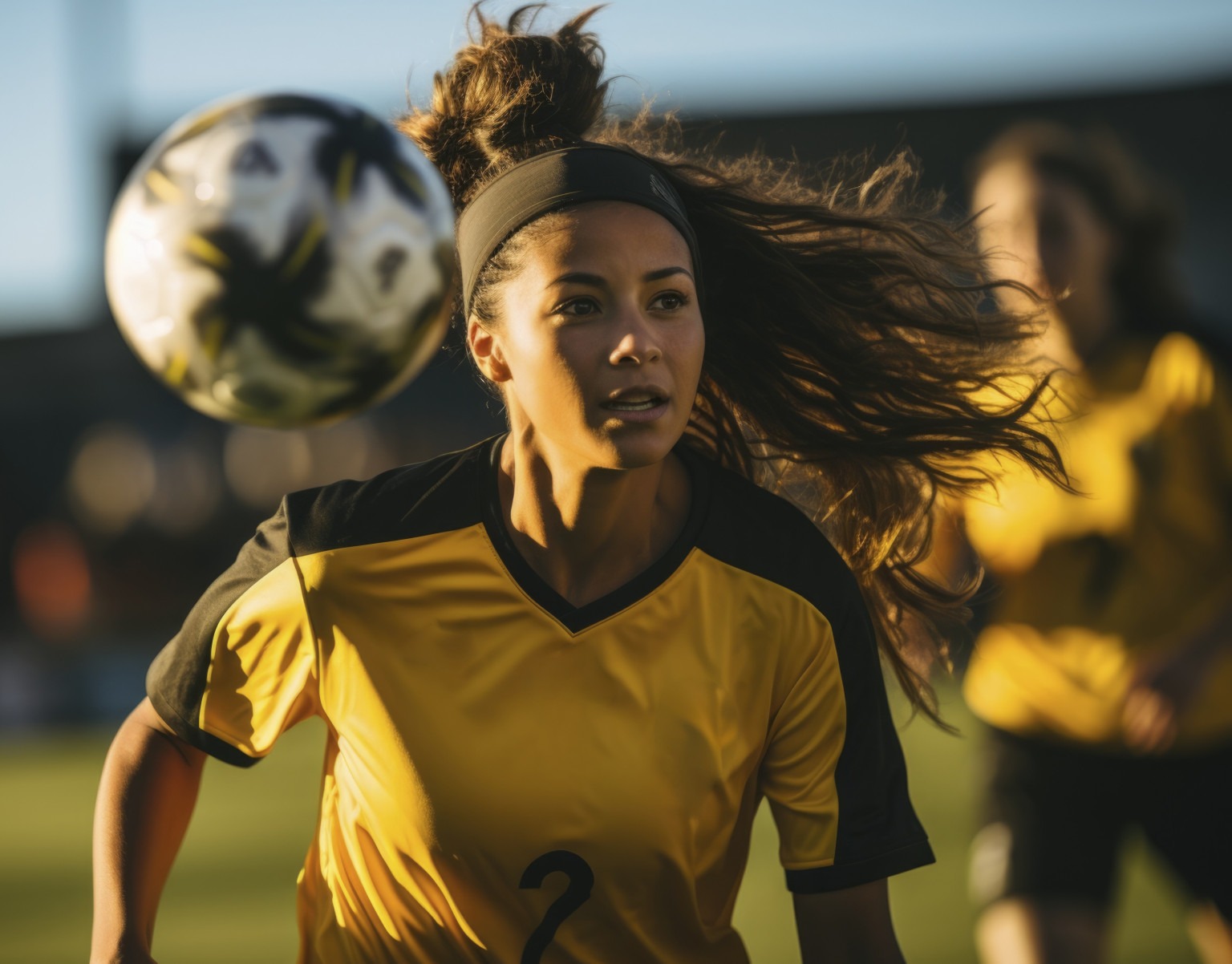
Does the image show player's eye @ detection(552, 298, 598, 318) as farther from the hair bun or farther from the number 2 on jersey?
the number 2 on jersey

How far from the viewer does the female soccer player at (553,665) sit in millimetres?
2682

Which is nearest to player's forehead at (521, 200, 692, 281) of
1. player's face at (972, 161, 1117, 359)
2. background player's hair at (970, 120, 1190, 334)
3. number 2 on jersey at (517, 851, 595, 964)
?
number 2 on jersey at (517, 851, 595, 964)

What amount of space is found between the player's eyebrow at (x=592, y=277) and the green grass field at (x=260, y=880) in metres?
3.83

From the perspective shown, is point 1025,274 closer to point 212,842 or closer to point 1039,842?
point 1039,842

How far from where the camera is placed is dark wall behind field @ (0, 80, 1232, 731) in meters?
19.3

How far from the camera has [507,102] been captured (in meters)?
3.01

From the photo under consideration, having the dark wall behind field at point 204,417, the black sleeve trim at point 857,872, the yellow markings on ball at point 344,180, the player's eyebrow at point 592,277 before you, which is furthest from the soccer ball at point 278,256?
the dark wall behind field at point 204,417

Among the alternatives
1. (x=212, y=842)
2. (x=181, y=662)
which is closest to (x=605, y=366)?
(x=181, y=662)

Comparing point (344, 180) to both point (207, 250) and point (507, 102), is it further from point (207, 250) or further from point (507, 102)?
point (507, 102)

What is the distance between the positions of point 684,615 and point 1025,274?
70.7 inches

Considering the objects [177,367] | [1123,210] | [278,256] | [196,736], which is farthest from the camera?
[1123,210]

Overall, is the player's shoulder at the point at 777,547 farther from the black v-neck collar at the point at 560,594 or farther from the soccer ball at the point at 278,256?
the soccer ball at the point at 278,256

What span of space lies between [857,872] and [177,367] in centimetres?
149

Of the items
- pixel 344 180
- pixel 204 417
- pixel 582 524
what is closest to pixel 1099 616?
pixel 582 524
